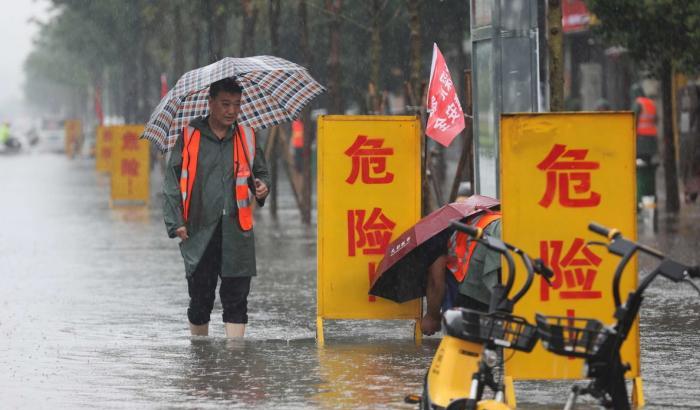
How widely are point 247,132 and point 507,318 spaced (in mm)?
3990

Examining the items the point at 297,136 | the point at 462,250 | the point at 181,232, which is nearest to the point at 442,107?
the point at 462,250

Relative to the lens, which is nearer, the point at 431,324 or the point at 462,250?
the point at 462,250

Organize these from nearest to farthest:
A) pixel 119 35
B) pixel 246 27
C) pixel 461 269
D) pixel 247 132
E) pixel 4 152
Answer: pixel 461 269, pixel 247 132, pixel 246 27, pixel 119 35, pixel 4 152

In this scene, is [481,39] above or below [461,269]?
above

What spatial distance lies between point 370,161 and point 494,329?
13.2 feet

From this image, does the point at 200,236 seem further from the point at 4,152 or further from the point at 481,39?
the point at 4,152

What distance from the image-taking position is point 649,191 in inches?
766

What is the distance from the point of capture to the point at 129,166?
2680 cm

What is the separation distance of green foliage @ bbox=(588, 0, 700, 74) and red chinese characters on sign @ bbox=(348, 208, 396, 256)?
733 centimetres

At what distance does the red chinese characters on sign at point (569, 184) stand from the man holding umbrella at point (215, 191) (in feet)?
7.89

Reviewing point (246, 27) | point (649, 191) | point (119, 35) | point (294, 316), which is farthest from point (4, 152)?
point (294, 316)

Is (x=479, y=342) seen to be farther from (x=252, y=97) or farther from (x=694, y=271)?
(x=252, y=97)

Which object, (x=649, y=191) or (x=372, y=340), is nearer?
(x=372, y=340)

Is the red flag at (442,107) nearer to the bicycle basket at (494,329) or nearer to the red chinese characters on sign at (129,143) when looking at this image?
the bicycle basket at (494,329)
